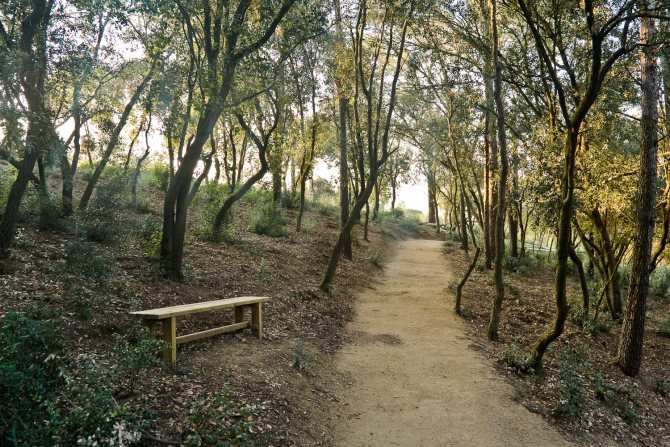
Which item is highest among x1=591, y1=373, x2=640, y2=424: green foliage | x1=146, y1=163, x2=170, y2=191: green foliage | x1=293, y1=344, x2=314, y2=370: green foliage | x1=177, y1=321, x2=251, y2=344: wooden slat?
x1=146, y1=163, x2=170, y2=191: green foliage

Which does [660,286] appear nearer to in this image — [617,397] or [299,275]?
Result: [617,397]

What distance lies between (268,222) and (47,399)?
12.1 m

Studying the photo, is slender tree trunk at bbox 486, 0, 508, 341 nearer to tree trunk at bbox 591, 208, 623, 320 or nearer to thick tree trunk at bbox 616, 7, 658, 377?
thick tree trunk at bbox 616, 7, 658, 377

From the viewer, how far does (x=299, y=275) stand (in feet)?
36.3

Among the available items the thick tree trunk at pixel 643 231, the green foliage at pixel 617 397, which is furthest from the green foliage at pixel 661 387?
the green foliage at pixel 617 397

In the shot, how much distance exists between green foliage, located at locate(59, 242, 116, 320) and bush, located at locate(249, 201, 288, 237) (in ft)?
28.4

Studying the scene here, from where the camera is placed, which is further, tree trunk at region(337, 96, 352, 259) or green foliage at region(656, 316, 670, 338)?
tree trunk at region(337, 96, 352, 259)

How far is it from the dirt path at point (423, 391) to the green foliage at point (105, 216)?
4.97 metres

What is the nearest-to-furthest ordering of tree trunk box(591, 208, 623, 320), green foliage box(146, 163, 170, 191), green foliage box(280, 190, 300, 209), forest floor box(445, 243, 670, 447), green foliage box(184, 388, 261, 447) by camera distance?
green foliage box(184, 388, 261, 447)
forest floor box(445, 243, 670, 447)
tree trunk box(591, 208, 623, 320)
green foliage box(146, 163, 170, 191)
green foliage box(280, 190, 300, 209)

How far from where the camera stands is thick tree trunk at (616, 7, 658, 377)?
7.67m

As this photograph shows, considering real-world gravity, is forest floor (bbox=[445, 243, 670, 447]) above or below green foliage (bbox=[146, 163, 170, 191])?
below

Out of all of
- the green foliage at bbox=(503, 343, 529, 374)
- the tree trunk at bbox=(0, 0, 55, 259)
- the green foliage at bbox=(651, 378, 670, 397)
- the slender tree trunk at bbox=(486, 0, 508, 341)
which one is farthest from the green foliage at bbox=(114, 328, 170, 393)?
the green foliage at bbox=(651, 378, 670, 397)

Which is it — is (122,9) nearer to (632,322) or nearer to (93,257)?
(93,257)

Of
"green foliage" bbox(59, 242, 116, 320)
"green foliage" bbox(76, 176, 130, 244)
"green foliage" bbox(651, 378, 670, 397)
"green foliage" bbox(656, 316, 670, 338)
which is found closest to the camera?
"green foliage" bbox(59, 242, 116, 320)
